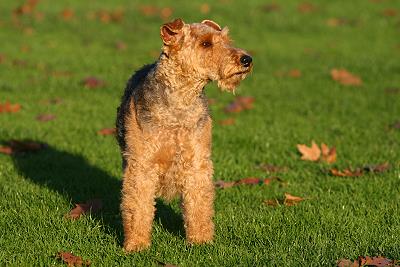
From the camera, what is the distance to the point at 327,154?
10.5m

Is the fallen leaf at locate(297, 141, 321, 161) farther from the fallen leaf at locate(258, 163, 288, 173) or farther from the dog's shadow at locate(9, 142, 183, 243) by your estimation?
the dog's shadow at locate(9, 142, 183, 243)

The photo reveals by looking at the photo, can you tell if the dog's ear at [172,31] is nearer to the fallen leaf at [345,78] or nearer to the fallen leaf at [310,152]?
the fallen leaf at [310,152]

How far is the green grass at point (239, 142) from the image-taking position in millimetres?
6824

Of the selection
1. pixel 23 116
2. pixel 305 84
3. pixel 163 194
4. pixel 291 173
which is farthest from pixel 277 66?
pixel 163 194

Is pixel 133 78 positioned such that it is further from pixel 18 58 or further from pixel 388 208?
pixel 18 58

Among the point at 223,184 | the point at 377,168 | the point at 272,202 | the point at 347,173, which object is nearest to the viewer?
the point at 272,202

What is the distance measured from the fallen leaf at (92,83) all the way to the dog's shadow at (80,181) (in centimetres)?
433

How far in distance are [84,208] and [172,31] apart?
247cm

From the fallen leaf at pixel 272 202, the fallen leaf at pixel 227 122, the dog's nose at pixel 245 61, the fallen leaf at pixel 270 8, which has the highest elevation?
the dog's nose at pixel 245 61

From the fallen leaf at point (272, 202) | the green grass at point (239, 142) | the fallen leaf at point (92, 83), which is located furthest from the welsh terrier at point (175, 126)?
the fallen leaf at point (92, 83)

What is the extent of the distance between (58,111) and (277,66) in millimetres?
7037

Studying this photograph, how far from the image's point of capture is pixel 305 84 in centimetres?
1616

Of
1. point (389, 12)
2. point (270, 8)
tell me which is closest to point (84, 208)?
point (270, 8)

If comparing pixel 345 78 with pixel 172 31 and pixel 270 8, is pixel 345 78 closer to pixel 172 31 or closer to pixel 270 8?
pixel 270 8
